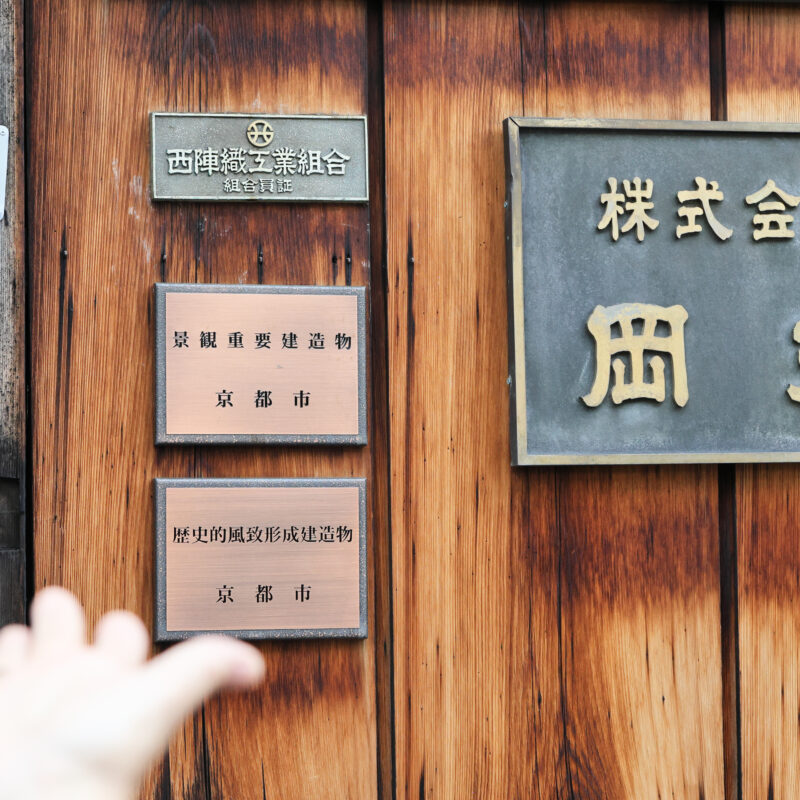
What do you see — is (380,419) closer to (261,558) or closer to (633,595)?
(261,558)

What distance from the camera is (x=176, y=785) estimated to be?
1647 mm

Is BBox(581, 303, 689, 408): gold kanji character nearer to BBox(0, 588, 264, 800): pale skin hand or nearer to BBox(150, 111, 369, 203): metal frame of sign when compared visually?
BBox(150, 111, 369, 203): metal frame of sign

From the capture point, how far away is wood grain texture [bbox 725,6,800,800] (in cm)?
176

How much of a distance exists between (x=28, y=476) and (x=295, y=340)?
497mm

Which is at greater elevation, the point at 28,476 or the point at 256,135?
the point at 256,135

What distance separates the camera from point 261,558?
166 centimetres

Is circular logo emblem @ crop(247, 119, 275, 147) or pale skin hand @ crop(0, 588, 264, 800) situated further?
circular logo emblem @ crop(247, 119, 275, 147)

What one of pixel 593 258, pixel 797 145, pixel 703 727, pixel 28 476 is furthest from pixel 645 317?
pixel 28 476

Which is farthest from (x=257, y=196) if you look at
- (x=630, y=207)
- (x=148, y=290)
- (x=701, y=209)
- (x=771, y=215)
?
(x=771, y=215)

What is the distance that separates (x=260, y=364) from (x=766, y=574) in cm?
97

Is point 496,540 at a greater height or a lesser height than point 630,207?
lesser

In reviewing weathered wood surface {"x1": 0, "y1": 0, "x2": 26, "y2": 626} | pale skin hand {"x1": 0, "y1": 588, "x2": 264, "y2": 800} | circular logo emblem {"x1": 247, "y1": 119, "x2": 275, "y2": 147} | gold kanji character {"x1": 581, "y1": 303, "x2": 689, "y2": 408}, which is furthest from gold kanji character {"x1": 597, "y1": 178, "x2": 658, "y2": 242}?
pale skin hand {"x1": 0, "y1": 588, "x2": 264, "y2": 800}

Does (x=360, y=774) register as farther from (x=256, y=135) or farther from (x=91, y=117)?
(x=91, y=117)

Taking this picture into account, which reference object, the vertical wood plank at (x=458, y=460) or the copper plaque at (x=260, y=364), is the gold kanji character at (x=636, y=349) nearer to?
the vertical wood plank at (x=458, y=460)
